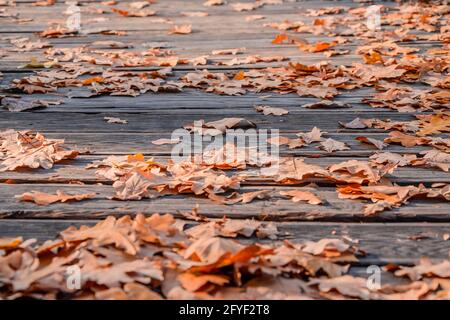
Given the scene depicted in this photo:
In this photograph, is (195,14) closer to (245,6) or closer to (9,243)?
(245,6)

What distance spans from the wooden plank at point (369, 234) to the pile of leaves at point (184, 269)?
0.06 meters

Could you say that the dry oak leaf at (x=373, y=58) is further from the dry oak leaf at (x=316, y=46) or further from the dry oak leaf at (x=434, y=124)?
the dry oak leaf at (x=434, y=124)

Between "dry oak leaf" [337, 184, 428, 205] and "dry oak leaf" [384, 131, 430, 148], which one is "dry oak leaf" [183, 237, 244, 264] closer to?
"dry oak leaf" [337, 184, 428, 205]

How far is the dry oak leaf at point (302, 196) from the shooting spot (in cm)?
242

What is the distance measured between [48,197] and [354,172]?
1.30 meters

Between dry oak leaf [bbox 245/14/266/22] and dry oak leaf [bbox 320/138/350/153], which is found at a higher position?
dry oak leaf [bbox 245/14/266/22]

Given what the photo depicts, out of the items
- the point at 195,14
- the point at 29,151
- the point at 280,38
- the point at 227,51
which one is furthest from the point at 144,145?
the point at 195,14

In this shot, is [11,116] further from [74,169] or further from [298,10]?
[298,10]

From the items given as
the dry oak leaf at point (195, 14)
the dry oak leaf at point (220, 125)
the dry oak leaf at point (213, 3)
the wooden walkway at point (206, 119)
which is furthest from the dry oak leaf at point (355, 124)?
the dry oak leaf at point (213, 3)

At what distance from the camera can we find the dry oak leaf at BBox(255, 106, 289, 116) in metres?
3.56

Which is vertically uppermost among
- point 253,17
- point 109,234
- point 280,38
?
point 253,17

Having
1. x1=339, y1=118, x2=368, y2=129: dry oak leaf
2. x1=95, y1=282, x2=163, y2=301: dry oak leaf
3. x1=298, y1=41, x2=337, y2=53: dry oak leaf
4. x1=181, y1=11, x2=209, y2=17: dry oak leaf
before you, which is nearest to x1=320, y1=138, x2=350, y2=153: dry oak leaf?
x1=339, y1=118, x2=368, y2=129: dry oak leaf

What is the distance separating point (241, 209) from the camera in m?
2.36
